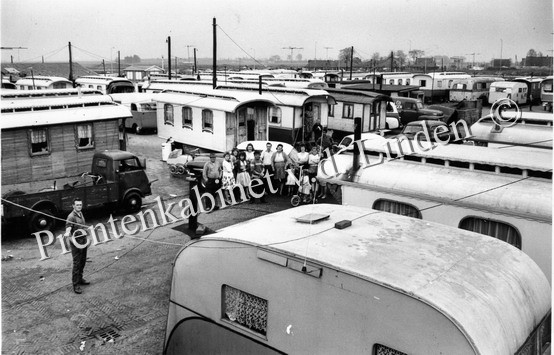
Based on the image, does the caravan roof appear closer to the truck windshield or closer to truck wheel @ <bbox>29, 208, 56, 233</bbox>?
the truck windshield

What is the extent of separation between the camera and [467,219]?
9297 mm

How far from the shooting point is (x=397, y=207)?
10188mm

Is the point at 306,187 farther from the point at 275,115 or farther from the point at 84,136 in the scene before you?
the point at 275,115

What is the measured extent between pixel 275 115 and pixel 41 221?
1473cm

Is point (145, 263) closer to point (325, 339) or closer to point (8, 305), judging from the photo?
point (8, 305)

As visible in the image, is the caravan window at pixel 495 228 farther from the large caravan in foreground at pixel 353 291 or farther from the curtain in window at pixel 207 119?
the curtain in window at pixel 207 119

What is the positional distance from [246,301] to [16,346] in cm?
445

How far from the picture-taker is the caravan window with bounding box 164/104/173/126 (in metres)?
26.3

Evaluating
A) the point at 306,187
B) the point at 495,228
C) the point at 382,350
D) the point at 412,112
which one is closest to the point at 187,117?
the point at 306,187

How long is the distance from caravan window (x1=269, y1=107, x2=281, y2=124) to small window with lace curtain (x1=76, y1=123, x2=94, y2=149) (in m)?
10.4

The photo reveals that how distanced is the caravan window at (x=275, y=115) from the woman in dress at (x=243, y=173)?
29.7ft

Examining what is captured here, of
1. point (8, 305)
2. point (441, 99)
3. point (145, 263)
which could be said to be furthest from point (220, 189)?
point (441, 99)

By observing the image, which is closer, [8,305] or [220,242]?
[220,242]

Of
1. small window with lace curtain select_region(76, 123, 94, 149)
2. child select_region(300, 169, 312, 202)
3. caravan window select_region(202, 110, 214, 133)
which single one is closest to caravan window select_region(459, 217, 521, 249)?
child select_region(300, 169, 312, 202)
